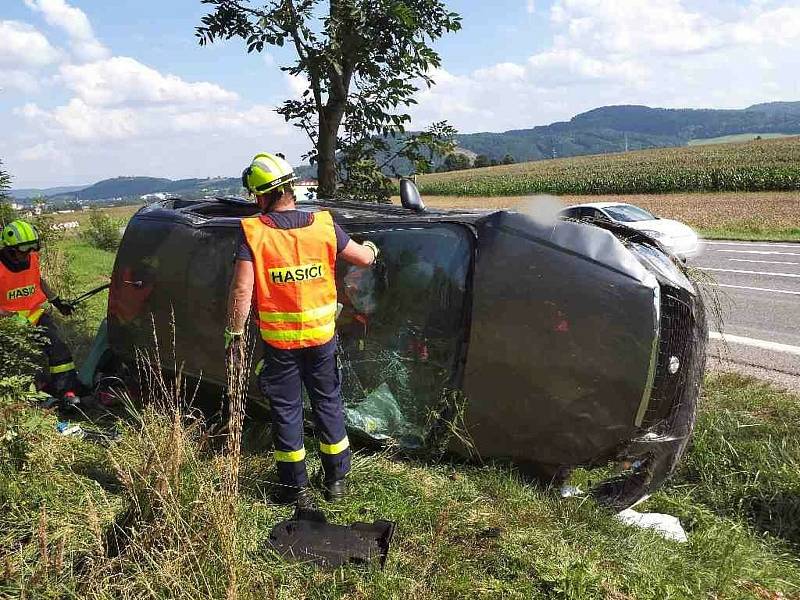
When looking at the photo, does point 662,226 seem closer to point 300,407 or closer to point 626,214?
point 626,214

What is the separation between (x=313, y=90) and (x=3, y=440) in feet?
13.4

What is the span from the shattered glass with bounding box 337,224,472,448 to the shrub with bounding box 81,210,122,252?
17.9 m

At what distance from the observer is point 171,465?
2.53 metres

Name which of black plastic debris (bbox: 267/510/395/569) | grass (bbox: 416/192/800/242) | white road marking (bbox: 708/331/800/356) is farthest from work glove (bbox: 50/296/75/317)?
grass (bbox: 416/192/800/242)

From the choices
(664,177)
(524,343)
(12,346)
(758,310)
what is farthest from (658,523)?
(664,177)

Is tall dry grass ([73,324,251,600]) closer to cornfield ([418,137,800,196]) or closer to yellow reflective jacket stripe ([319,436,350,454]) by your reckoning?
yellow reflective jacket stripe ([319,436,350,454])

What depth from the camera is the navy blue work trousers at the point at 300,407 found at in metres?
3.03

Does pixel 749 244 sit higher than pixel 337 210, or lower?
lower

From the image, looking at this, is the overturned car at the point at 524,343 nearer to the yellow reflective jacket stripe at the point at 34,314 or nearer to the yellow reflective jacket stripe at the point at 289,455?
the yellow reflective jacket stripe at the point at 289,455

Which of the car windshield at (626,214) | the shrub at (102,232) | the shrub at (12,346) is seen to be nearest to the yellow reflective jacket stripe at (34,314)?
the shrub at (12,346)

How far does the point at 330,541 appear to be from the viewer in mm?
2570

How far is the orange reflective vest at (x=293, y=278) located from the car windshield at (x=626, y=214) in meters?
12.1

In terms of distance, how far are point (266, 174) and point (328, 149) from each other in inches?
130

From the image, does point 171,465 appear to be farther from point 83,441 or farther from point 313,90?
point 313,90
